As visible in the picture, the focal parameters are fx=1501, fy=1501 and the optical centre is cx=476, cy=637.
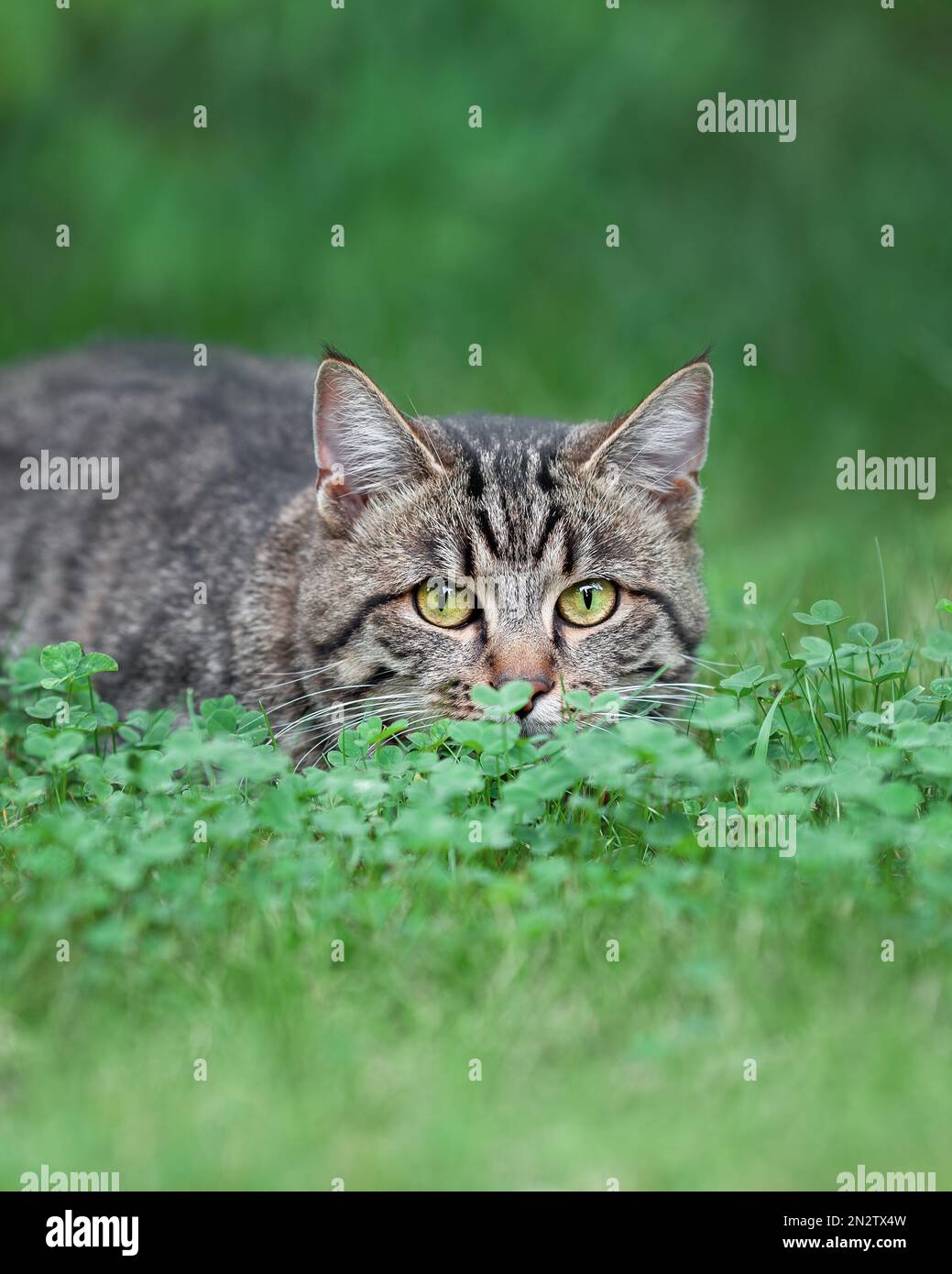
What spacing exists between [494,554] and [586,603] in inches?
9.8

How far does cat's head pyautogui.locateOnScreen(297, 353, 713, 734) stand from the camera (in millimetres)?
3383

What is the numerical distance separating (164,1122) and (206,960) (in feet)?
1.41

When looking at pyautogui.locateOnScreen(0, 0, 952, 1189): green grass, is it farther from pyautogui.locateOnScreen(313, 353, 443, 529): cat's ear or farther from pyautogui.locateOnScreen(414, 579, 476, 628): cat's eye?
pyautogui.locateOnScreen(313, 353, 443, 529): cat's ear

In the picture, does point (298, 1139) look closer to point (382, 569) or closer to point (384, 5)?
point (382, 569)

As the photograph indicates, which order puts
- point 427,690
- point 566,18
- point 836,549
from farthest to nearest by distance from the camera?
point 566,18 → point 836,549 → point 427,690

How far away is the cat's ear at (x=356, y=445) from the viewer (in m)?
3.47

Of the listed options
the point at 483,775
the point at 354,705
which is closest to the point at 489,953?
the point at 483,775

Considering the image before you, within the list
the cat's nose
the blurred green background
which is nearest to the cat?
the cat's nose

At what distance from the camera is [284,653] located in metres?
3.76

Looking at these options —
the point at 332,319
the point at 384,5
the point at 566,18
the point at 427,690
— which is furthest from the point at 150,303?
the point at 427,690

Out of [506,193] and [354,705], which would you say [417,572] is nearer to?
[354,705]

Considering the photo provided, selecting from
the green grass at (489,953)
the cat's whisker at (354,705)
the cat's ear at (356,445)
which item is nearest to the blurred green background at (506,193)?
the cat's ear at (356,445)

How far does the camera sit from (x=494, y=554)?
135 inches

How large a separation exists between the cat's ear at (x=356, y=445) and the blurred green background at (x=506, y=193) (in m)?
3.15
